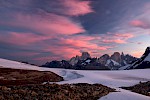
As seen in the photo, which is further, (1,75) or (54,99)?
(1,75)

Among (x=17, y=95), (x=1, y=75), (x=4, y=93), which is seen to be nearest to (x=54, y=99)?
(x=17, y=95)

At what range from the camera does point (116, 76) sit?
260 ft

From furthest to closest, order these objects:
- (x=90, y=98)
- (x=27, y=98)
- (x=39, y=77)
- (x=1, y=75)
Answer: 1. (x=39, y=77)
2. (x=1, y=75)
3. (x=90, y=98)
4. (x=27, y=98)

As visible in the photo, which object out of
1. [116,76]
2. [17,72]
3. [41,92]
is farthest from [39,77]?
[41,92]

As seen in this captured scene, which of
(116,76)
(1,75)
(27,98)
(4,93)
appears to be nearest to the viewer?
(27,98)

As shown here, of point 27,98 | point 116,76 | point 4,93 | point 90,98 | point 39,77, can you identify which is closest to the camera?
point 27,98

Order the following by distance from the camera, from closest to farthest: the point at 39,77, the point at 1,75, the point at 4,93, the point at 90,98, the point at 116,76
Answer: the point at 4,93 < the point at 90,98 < the point at 1,75 < the point at 39,77 < the point at 116,76

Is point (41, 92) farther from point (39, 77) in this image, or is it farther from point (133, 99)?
point (39, 77)

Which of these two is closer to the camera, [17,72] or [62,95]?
[62,95]

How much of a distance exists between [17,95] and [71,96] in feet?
15.6

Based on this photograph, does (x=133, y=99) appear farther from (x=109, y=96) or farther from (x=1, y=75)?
(x=1, y=75)

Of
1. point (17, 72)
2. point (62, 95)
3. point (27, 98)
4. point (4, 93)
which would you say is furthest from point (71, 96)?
point (17, 72)

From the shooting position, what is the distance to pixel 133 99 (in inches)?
886

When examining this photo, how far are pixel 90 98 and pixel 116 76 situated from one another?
186 ft
